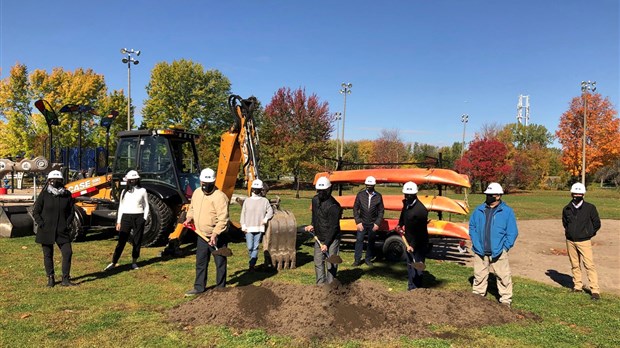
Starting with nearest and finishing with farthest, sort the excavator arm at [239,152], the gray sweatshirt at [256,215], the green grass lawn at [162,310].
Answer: the green grass lawn at [162,310]
the gray sweatshirt at [256,215]
the excavator arm at [239,152]

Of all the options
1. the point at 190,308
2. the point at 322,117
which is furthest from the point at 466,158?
the point at 190,308

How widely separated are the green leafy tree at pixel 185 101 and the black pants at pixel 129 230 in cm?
3136

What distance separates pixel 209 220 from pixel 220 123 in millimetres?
36237

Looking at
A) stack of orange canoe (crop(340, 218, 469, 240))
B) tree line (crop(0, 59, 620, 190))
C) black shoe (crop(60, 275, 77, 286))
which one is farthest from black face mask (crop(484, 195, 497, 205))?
tree line (crop(0, 59, 620, 190))

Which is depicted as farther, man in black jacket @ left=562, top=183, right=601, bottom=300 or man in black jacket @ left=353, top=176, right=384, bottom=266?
man in black jacket @ left=353, top=176, right=384, bottom=266

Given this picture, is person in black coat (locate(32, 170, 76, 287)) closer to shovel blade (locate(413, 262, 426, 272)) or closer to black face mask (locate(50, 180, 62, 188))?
black face mask (locate(50, 180, 62, 188))

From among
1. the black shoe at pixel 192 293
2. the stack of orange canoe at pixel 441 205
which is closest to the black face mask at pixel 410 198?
the stack of orange canoe at pixel 441 205

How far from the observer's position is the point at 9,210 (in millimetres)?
11383

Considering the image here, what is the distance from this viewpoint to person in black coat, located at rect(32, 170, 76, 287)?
6.52 meters

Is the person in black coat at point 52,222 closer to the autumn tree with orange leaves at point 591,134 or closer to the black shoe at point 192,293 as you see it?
the black shoe at point 192,293

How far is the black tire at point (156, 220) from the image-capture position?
935cm

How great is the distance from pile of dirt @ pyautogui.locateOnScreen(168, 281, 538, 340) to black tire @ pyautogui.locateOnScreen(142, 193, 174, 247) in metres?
4.09

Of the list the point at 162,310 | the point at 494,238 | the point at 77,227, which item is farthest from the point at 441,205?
the point at 77,227

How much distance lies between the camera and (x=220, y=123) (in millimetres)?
41156
